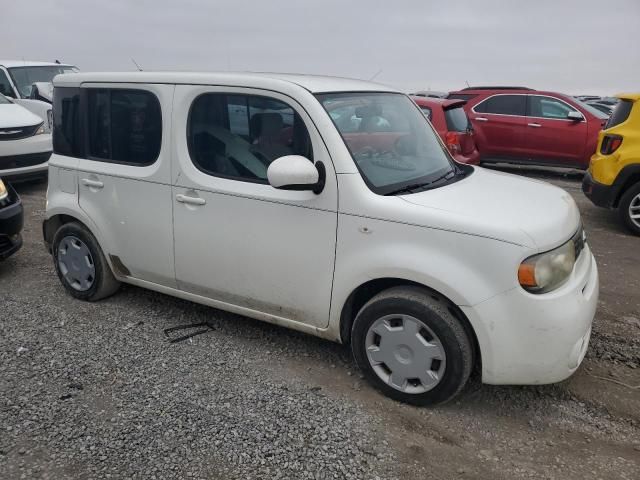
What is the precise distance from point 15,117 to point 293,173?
24.8ft

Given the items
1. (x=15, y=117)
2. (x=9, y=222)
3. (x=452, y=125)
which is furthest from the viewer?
(x=452, y=125)

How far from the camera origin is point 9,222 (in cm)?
499

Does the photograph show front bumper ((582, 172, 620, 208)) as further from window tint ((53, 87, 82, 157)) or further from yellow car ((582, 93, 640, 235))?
window tint ((53, 87, 82, 157))

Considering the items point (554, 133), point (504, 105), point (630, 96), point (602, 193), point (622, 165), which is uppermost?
point (630, 96)

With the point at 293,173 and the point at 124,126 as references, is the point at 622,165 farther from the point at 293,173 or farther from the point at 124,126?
the point at 124,126

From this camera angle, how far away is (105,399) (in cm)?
316

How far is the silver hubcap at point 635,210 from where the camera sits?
22.0ft

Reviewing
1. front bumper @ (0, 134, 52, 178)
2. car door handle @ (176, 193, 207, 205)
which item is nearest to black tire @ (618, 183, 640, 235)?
car door handle @ (176, 193, 207, 205)

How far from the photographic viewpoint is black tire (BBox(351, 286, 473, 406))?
2893 millimetres

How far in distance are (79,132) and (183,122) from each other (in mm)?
1080

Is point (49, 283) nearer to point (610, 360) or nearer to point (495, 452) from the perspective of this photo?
point (495, 452)

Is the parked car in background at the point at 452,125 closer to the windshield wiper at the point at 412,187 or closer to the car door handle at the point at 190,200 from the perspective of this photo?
the windshield wiper at the point at 412,187

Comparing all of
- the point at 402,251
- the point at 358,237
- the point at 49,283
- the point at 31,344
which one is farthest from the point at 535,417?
the point at 49,283

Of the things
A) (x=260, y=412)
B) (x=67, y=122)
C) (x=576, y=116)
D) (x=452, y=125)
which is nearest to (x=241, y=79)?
(x=67, y=122)
